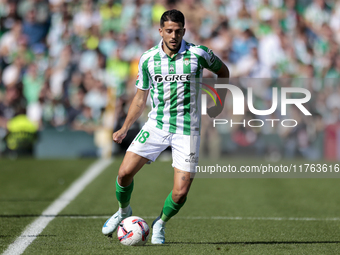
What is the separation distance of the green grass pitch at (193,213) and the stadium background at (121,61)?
2194mm

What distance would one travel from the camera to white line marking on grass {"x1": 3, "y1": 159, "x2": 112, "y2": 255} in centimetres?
435

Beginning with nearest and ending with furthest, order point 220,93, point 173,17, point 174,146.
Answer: point 173,17 → point 174,146 → point 220,93

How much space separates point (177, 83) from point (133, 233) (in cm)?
127

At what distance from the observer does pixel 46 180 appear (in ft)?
29.8

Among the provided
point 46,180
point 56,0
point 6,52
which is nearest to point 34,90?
point 6,52

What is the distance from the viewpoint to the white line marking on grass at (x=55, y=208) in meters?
4.35

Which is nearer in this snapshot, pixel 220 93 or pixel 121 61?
pixel 220 93

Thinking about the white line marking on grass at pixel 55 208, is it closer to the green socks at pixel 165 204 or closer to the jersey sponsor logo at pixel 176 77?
the green socks at pixel 165 204

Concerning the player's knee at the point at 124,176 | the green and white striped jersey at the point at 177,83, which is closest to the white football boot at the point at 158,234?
the player's knee at the point at 124,176

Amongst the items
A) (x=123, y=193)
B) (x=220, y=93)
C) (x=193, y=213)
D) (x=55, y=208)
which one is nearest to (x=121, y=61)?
(x=55, y=208)

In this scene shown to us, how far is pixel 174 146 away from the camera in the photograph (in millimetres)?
4602

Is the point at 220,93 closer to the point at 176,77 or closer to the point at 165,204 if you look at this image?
the point at 176,77

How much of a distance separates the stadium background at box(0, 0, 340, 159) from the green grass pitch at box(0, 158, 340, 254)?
2194mm

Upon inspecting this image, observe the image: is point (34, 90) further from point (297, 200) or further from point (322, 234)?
point (322, 234)
